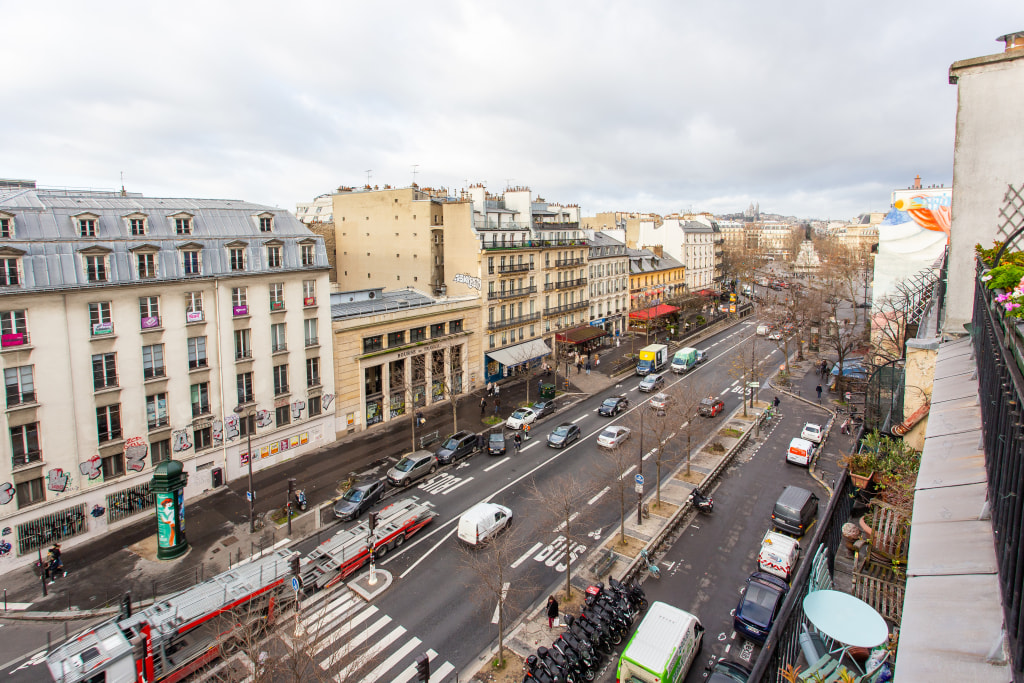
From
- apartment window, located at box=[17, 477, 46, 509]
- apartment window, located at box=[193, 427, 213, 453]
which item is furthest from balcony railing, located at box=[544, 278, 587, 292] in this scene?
apartment window, located at box=[17, 477, 46, 509]

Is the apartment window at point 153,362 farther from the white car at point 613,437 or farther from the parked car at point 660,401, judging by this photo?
the parked car at point 660,401

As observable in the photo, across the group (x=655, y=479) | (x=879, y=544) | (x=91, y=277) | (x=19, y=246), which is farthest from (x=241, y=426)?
(x=879, y=544)

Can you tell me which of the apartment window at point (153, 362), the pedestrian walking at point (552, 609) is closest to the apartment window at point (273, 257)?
the apartment window at point (153, 362)

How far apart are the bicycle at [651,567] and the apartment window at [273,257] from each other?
27.0 m

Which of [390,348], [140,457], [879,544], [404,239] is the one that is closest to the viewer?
[879,544]

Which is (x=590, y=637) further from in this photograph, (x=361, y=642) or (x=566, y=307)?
(x=566, y=307)

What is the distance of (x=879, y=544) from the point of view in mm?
15820

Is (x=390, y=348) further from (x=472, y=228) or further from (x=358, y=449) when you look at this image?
(x=472, y=228)

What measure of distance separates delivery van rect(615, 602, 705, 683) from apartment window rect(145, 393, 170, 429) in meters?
26.3

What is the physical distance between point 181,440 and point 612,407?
29765 mm

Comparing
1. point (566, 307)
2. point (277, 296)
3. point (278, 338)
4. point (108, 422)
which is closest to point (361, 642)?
point (108, 422)

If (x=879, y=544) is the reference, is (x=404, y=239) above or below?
above

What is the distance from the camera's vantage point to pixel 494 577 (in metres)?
22.5

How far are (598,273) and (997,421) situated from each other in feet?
209
